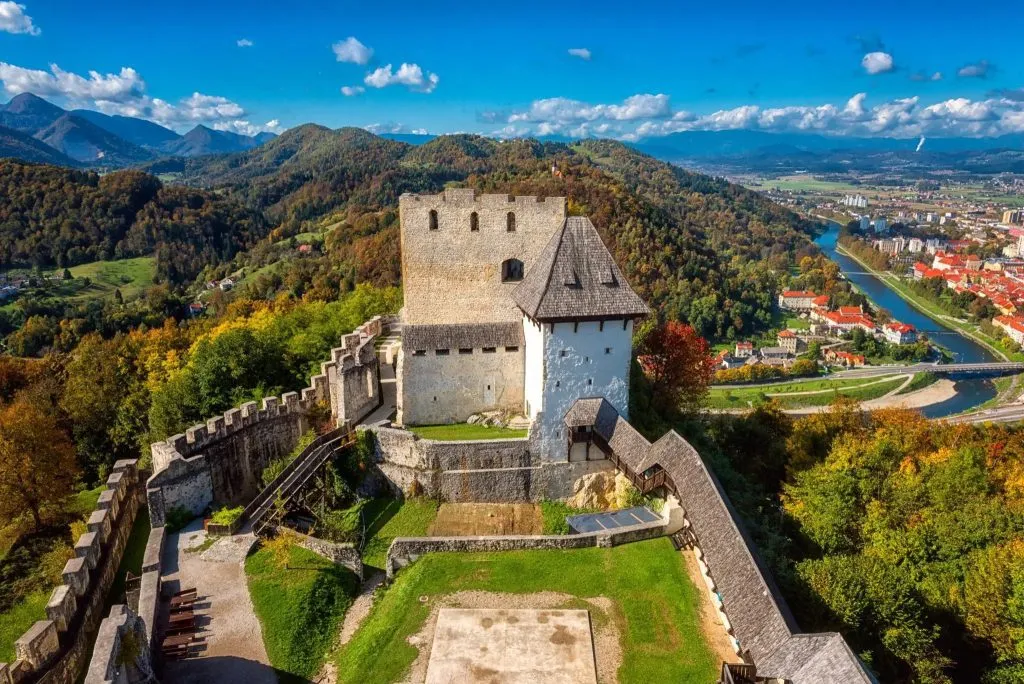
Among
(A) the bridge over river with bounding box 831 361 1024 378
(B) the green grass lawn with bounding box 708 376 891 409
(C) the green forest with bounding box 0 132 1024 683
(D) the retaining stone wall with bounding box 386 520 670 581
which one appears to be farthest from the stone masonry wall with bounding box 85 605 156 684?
(A) the bridge over river with bounding box 831 361 1024 378

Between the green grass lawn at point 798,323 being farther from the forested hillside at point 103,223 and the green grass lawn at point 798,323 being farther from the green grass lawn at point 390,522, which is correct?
the forested hillside at point 103,223

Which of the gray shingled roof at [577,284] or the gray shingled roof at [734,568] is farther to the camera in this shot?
the gray shingled roof at [577,284]

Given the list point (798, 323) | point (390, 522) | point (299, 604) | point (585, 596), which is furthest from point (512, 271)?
point (798, 323)

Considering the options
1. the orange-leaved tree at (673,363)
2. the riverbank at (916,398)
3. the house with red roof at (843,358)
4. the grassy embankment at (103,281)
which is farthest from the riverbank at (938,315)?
the grassy embankment at (103,281)

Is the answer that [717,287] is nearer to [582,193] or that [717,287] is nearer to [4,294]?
[582,193]

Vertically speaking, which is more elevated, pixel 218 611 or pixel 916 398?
pixel 218 611

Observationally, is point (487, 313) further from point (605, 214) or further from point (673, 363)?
point (605, 214)

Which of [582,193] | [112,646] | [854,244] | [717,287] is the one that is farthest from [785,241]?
[112,646]
